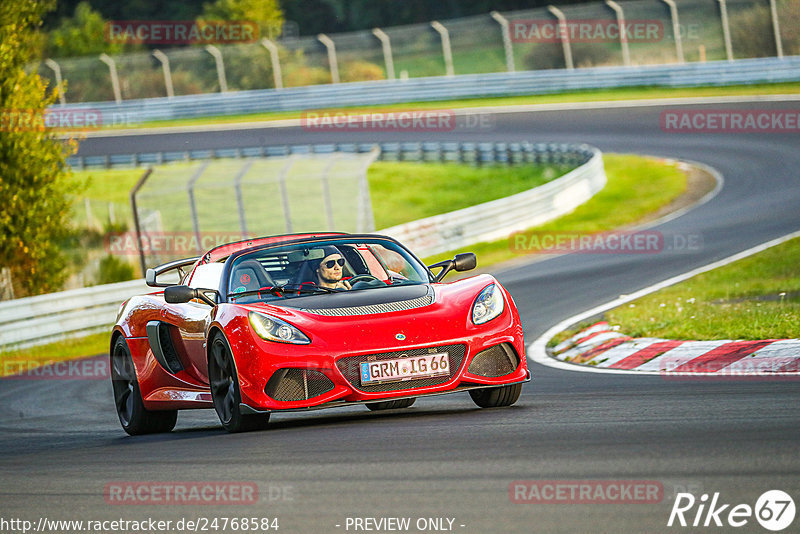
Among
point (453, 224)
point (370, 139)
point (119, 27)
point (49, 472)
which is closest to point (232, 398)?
point (49, 472)

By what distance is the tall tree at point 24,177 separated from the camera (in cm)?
2070

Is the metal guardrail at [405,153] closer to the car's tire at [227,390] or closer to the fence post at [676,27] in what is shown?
the fence post at [676,27]

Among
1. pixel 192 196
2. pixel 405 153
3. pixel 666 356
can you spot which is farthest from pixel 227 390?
pixel 405 153

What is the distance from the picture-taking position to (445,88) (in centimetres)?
4462

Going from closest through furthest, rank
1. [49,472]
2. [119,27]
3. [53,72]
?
1. [49,472]
2. [53,72]
3. [119,27]

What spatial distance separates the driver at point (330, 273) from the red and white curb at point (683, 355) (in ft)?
8.51

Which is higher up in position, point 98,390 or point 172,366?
point 172,366

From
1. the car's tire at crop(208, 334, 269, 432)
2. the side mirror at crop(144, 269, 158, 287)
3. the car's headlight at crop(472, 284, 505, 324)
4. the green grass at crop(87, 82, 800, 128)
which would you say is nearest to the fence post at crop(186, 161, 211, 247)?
the side mirror at crop(144, 269, 158, 287)

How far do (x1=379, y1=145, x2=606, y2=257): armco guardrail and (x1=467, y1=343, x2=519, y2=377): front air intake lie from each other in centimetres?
1360

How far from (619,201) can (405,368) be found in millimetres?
20111

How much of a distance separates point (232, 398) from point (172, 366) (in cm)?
130

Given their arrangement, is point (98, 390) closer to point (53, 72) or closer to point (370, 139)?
point (370, 139)

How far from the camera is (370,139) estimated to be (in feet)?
130

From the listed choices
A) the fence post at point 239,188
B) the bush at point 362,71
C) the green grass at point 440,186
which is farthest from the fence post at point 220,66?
the fence post at point 239,188
